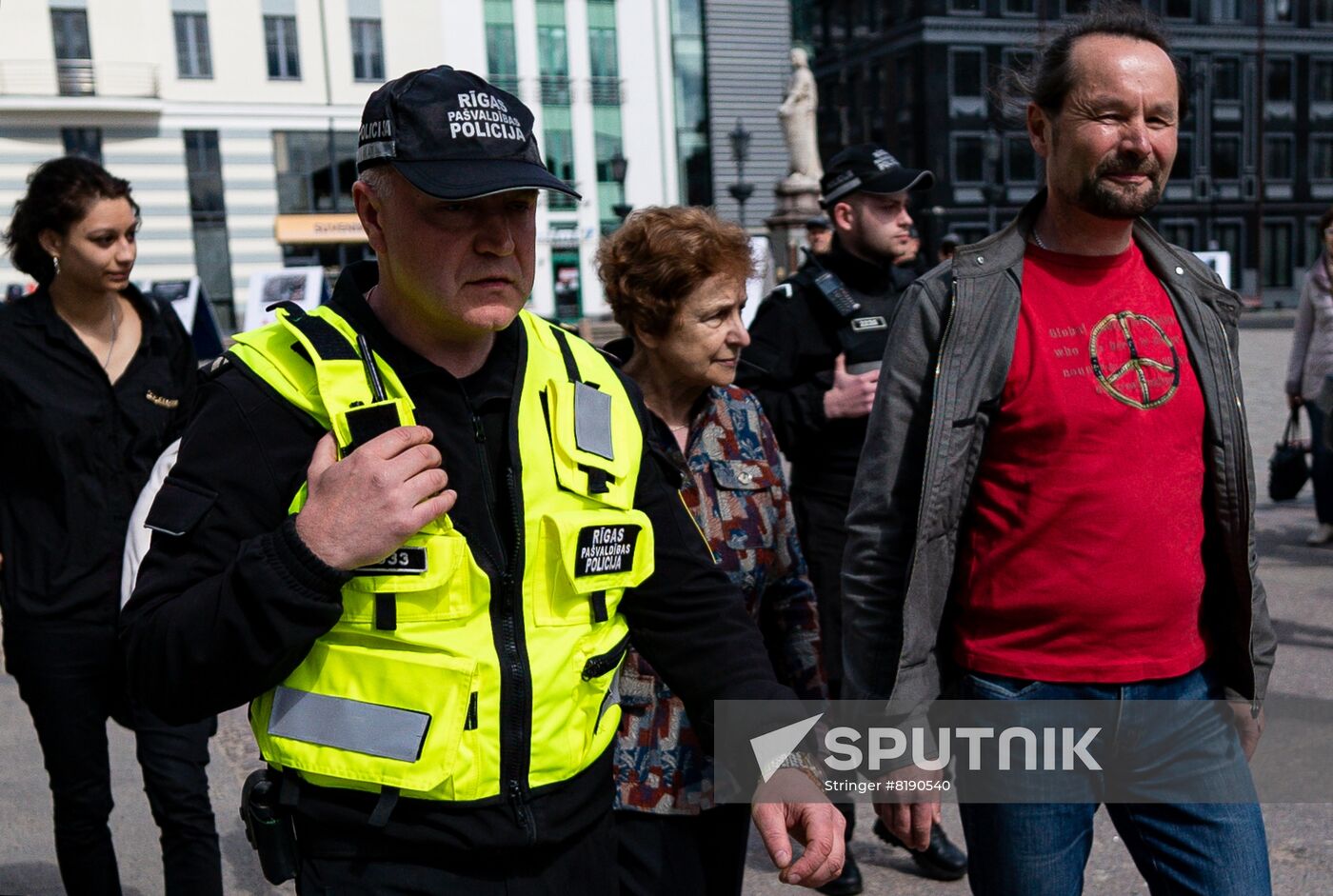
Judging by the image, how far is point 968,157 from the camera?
50875 mm

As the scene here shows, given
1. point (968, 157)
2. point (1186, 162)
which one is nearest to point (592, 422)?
point (968, 157)

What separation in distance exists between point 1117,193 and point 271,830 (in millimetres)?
1817

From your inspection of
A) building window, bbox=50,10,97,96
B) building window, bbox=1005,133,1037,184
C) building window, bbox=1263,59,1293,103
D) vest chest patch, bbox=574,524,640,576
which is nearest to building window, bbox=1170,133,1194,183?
building window, bbox=1263,59,1293,103

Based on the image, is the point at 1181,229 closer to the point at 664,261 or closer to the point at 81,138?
the point at 81,138

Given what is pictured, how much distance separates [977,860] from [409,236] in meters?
1.60

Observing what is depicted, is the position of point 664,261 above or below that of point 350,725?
above

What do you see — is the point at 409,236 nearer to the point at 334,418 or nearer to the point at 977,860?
the point at 334,418

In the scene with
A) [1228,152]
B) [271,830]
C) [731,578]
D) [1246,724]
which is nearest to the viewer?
[271,830]

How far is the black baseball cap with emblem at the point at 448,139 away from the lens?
1707mm

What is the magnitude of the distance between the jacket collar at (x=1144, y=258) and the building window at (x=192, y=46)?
1502 inches

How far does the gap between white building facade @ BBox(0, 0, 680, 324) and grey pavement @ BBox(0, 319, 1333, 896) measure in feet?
96.6

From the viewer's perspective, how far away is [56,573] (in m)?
3.35

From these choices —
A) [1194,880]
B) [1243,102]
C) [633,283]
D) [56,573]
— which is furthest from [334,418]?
[1243,102]

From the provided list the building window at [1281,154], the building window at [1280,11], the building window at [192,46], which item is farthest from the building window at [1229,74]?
the building window at [192,46]
